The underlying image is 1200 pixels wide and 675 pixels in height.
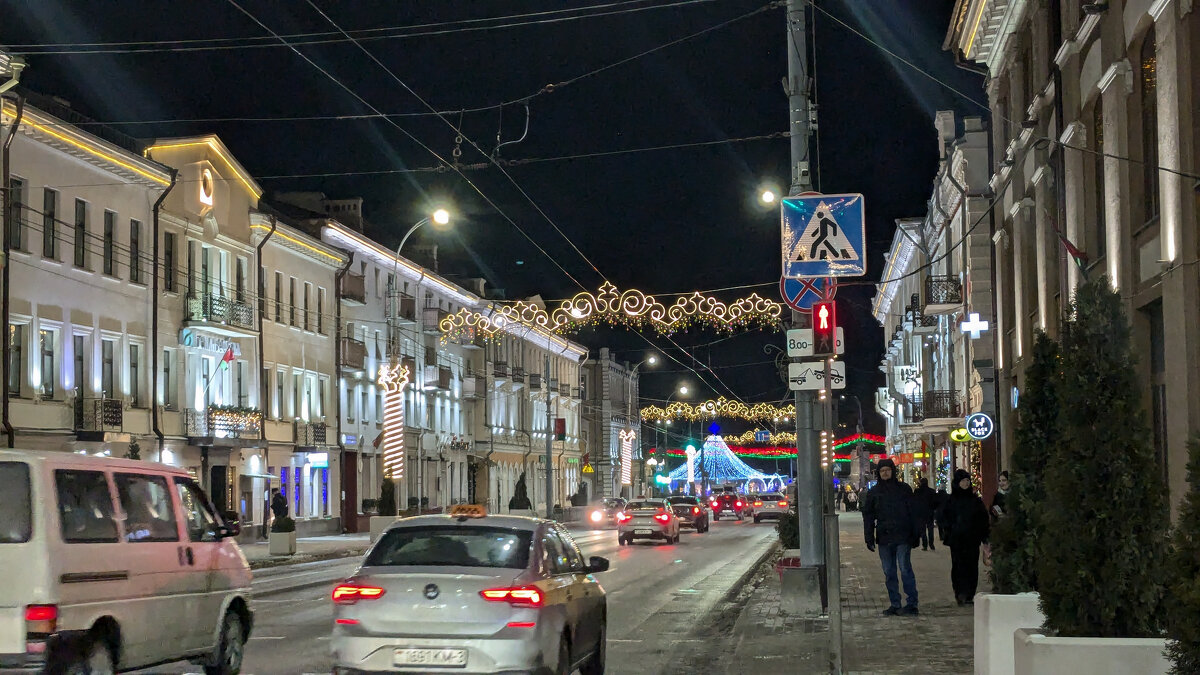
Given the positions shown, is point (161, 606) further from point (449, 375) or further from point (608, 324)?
point (449, 375)

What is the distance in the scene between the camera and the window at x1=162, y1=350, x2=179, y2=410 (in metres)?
42.6

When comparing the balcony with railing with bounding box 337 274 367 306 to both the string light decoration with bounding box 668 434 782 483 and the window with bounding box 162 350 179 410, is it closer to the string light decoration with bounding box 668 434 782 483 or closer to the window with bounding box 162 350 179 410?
the window with bounding box 162 350 179 410

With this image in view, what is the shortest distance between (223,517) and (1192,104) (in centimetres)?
1184

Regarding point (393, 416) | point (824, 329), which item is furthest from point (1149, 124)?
point (393, 416)

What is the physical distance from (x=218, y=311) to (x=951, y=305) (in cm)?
2325

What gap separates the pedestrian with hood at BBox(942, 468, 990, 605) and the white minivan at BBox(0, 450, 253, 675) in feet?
33.6

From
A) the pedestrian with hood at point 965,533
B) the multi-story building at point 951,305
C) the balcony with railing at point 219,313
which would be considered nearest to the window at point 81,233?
the balcony with railing at point 219,313

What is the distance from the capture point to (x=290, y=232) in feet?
168

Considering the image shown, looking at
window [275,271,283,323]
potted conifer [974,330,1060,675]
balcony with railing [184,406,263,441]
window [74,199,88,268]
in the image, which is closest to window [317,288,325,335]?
window [275,271,283,323]

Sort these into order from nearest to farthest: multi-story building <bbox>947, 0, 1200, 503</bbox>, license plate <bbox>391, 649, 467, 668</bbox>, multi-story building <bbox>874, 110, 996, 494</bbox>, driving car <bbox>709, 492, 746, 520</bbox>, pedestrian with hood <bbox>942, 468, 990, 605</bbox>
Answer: license plate <bbox>391, 649, 467, 668</bbox>
multi-story building <bbox>947, 0, 1200, 503</bbox>
pedestrian with hood <bbox>942, 468, 990, 605</bbox>
multi-story building <bbox>874, 110, 996, 494</bbox>
driving car <bbox>709, 492, 746, 520</bbox>

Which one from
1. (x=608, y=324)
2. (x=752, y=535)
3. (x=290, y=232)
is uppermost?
(x=290, y=232)

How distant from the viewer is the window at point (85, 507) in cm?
1038

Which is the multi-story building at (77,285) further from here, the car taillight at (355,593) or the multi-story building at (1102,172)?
the car taillight at (355,593)

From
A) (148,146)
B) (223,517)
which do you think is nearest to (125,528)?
(223,517)
